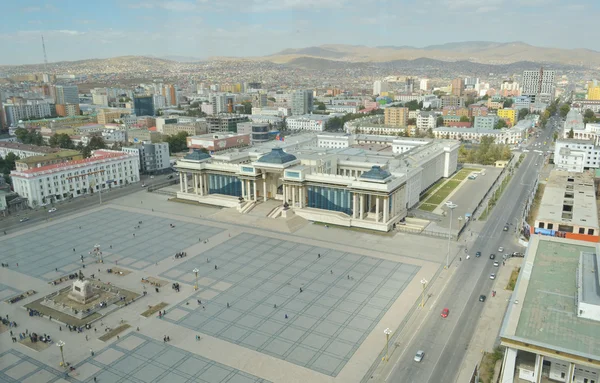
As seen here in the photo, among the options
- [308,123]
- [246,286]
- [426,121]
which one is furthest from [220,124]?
[246,286]

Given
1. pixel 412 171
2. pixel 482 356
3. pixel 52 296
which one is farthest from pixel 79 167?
pixel 482 356

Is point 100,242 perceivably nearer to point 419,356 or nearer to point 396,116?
point 419,356

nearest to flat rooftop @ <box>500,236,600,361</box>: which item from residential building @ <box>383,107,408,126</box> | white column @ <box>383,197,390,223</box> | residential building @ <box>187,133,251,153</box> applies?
white column @ <box>383,197,390,223</box>

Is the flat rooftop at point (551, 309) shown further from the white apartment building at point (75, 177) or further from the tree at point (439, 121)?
the tree at point (439, 121)

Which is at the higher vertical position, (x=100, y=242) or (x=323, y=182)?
(x=323, y=182)

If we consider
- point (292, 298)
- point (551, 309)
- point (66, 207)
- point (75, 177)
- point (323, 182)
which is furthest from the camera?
point (75, 177)

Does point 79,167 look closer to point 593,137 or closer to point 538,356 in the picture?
point 538,356
